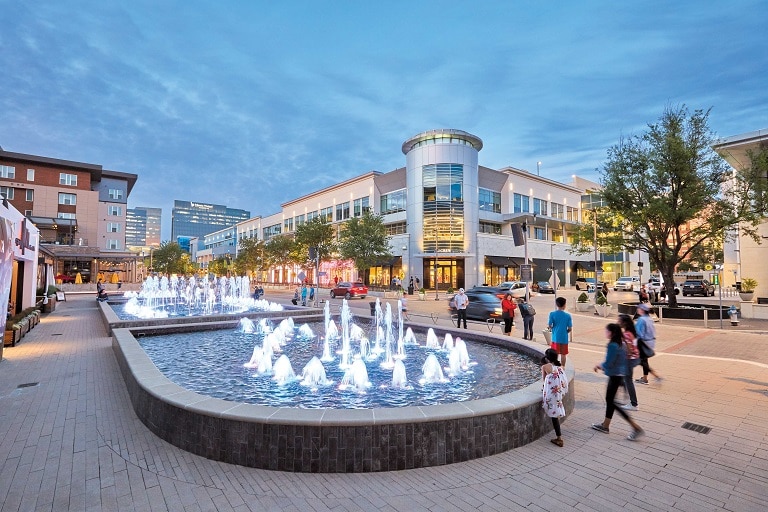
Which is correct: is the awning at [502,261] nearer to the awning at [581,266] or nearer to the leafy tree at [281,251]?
the awning at [581,266]

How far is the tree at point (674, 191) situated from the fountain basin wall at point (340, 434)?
73.2 feet

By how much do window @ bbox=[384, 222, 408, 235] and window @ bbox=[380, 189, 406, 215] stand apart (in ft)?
6.55

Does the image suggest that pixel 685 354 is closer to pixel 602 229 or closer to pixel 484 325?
pixel 484 325

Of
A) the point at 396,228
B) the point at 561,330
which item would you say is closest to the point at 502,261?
the point at 396,228

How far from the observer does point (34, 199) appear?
177 ft

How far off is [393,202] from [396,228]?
409cm

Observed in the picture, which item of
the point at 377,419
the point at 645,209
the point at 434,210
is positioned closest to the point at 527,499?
the point at 377,419

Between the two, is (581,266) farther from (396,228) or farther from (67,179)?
(67,179)

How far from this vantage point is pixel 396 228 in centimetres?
5616

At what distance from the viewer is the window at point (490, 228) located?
54.9m

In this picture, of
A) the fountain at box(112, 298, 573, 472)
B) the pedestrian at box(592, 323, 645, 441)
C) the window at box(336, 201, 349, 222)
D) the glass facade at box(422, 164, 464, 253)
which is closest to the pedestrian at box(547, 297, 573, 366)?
the fountain at box(112, 298, 573, 472)

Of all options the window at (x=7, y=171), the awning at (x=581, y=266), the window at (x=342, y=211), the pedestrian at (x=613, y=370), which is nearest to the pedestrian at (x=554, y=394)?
the pedestrian at (x=613, y=370)

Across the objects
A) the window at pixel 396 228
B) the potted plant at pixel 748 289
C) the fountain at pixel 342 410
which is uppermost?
the window at pixel 396 228

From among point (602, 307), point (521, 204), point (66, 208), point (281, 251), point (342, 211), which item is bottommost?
point (602, 307)
